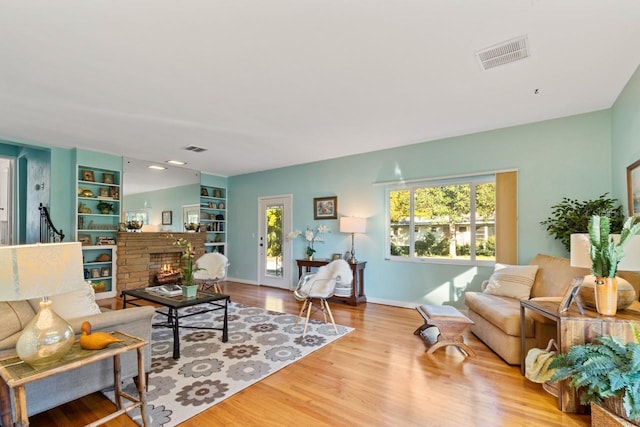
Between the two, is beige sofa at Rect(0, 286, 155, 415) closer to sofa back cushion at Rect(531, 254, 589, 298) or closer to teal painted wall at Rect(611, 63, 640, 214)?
sofa back cushion at Rect(531, 254, 589, 298)

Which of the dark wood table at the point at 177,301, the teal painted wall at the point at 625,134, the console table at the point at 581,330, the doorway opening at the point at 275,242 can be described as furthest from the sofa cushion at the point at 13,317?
the teal painted wall at the point at 625,134

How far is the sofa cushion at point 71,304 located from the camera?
6.84ft

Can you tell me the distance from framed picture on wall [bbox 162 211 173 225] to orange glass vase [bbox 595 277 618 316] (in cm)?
687

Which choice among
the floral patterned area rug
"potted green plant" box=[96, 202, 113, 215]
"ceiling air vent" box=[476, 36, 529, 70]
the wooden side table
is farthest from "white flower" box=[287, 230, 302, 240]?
"ceiling air vent" box=[476, 36, 529, 70]

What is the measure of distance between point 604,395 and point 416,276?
9.81ft

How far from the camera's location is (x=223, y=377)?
8.21 ft

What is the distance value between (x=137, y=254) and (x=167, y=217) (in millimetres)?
1158

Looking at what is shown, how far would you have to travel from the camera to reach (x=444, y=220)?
181 inches

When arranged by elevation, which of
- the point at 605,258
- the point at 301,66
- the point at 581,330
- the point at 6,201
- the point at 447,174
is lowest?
the point at 581,330

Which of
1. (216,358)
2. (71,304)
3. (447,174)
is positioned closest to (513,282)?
(447,174)

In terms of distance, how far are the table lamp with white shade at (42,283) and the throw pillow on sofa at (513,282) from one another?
3827 millimetres

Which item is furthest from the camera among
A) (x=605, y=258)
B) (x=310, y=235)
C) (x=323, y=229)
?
(x=310, y=235)

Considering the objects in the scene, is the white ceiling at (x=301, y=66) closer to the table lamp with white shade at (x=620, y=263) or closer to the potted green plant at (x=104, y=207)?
the table lamp with white shade at (x=620, y=263)

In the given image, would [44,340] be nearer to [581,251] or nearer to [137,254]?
[581,251]
